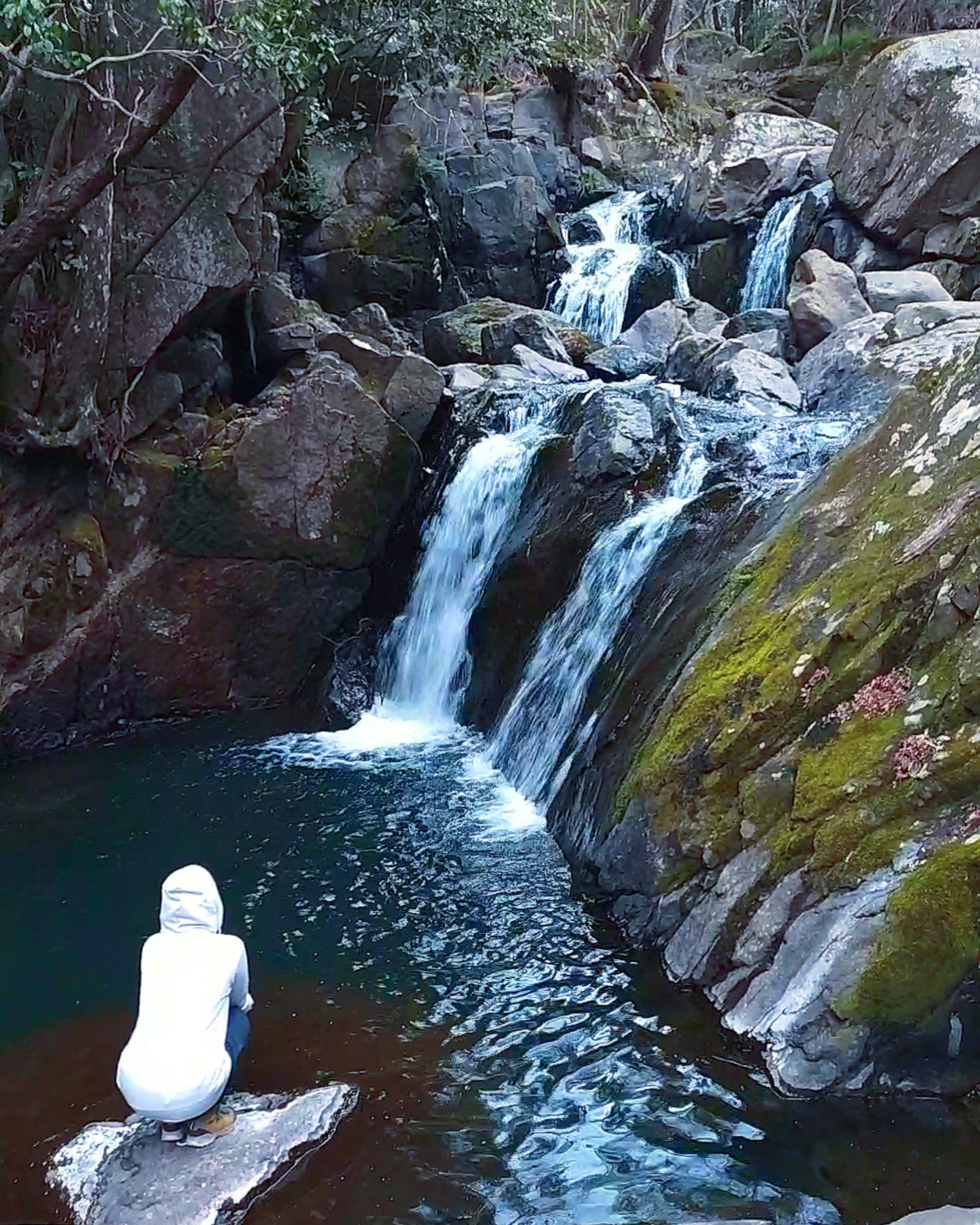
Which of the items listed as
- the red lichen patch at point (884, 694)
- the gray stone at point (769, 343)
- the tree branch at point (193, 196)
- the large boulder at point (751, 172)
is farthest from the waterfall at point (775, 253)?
the red lichen patch at point (884, 694)

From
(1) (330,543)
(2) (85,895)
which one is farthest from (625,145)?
(2) (85,895)

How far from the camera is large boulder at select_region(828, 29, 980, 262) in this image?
62.4 feet

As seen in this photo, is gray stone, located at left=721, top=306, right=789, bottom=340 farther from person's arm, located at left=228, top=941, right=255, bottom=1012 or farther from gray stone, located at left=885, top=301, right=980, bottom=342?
person's arm, located at left=228, top=941, right=255, bottom=1012

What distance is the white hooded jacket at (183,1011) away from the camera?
5230mm

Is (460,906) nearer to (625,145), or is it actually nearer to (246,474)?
(246,474)

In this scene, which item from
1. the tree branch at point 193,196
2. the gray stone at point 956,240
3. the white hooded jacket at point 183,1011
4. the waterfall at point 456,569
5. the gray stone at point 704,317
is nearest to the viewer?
the white hooded jacket at point 183,1011

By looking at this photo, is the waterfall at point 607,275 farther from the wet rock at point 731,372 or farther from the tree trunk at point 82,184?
the tree trunk at point 82,184

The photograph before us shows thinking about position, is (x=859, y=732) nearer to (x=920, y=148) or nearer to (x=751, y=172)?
(x=920, y=148)

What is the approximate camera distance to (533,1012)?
7.01m

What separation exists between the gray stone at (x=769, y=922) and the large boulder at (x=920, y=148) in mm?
15817

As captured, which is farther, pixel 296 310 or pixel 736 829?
pixel 296 310

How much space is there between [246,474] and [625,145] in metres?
19.6

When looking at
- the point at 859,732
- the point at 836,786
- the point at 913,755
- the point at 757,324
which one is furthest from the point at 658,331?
the point at 913,755

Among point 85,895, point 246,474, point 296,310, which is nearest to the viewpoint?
point 85,895
